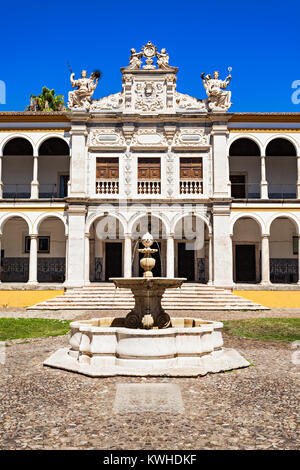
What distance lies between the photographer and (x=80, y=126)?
1889 centimetres

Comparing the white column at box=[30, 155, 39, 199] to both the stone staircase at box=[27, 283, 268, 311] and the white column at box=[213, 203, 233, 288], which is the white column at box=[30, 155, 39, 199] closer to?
the stone staircase at box=[27, 283, 268, 311]

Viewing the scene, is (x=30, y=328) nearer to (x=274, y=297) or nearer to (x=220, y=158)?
(x=274, y=297)

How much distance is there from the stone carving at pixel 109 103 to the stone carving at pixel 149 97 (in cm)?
81

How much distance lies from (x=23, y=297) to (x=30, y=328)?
700 cm

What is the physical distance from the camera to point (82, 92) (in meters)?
18.9

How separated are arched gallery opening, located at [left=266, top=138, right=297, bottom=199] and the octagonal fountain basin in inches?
624

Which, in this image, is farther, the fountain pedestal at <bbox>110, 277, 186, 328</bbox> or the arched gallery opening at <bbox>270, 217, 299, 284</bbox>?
the arched gallery opening at <bbox>270, 217, 299, 284</bbox>

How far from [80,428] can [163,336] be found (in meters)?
2.55

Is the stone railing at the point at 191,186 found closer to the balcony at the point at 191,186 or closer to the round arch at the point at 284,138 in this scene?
the balcony at the point at 191,186

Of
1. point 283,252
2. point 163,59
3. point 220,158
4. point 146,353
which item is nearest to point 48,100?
point 163,59

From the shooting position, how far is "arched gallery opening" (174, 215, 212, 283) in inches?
774

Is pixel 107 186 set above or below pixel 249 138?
below

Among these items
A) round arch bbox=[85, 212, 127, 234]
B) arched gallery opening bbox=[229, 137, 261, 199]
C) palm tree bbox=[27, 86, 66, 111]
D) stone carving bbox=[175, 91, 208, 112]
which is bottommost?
round arch bbox=[85, 212, 127, 234]

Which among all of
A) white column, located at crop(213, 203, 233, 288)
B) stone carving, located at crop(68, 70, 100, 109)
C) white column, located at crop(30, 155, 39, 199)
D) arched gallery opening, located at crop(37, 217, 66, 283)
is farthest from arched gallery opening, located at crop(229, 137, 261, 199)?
white column, located at crop(30, 155, 39, 199)
